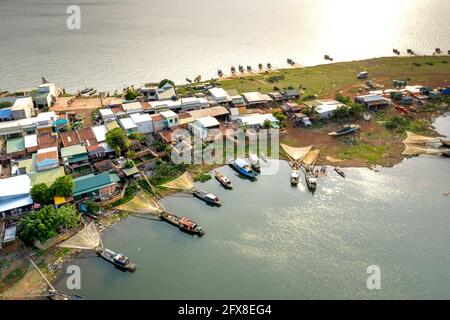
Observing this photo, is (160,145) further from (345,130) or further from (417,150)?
(417,150)

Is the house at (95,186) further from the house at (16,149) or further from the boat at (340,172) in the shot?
the boat at (340,172)

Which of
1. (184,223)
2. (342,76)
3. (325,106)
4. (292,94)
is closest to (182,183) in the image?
(184,223)

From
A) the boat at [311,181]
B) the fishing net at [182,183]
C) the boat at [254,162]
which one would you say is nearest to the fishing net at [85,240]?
the fishing net at [182,183]

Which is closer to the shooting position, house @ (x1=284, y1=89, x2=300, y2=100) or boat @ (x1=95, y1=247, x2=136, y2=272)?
boat @ (x1=95, y1=247, x2=136, y2=272)

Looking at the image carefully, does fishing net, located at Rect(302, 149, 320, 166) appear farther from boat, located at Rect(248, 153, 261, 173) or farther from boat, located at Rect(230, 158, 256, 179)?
boat, located at Rect(230, 158, 256, 179)

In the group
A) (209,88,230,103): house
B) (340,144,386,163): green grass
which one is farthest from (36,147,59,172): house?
(340,144,386,163): green grass

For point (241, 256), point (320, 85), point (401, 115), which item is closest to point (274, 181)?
point (241, 256)
